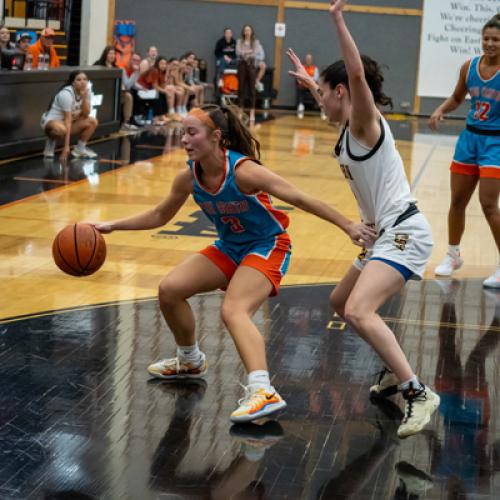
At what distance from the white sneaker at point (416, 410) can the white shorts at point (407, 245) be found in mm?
538

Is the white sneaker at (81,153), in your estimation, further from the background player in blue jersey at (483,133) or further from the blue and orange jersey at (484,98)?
the blue and orange jersey at (484,98)

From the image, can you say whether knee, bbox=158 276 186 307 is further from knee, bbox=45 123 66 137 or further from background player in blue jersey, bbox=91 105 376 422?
knee, bbox=45 123 66 137

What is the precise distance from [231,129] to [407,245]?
3.36 feet

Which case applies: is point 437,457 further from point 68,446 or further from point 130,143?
point 130,143

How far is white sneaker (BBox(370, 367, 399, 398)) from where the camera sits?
526cm

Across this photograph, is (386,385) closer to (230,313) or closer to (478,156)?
(230,313)

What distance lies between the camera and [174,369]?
5.40 m

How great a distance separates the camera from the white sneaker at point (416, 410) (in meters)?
4.61

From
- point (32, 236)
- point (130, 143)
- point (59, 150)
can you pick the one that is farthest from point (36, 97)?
point (32, 236)

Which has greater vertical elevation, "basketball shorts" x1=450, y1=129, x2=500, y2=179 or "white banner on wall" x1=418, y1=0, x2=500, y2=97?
"white banner on wall" x1=418, y1=0, x2=500, y2=97

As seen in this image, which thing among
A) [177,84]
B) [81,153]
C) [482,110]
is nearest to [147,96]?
[177,84]

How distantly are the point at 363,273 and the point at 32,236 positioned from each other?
189 inches

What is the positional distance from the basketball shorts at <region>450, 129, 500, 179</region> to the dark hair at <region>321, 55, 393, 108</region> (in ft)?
9.80

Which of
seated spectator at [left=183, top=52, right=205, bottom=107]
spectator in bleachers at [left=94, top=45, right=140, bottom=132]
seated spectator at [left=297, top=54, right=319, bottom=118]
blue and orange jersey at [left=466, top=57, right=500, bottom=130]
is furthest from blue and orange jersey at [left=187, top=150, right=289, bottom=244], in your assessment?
seated spectator at [left=297, top=54, right=319, bottom=118]
